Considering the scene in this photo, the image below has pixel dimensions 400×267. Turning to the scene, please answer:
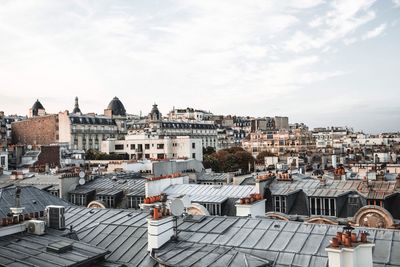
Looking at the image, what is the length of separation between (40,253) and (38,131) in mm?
98422

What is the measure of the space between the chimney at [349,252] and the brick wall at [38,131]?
99798mm

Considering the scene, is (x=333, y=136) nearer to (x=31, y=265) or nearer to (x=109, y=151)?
(x=109, y=151)

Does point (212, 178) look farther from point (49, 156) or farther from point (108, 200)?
point (49, 156)

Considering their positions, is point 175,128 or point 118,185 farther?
point 175,128

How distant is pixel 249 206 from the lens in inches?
699

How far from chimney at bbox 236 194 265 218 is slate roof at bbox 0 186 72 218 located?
33.6 ft

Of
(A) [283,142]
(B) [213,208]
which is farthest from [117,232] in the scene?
(A) [283,142]

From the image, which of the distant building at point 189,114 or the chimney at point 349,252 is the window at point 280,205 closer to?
the chimney at point 349,252

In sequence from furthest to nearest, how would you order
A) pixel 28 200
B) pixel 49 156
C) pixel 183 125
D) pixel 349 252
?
pixel 183 125 → pixel 49 156 → pixel 28 200 → pixel 349 252

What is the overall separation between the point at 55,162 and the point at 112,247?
5075 centimetres

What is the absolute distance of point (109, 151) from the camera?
96.3 m

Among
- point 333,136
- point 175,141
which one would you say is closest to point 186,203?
point 175,141

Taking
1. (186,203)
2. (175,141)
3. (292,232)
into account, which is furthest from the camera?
(175,141)

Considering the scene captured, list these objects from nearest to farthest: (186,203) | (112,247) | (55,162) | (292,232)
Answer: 1. (292,232)
2. (112,247)
3. (186,203)
4. (55,162)
